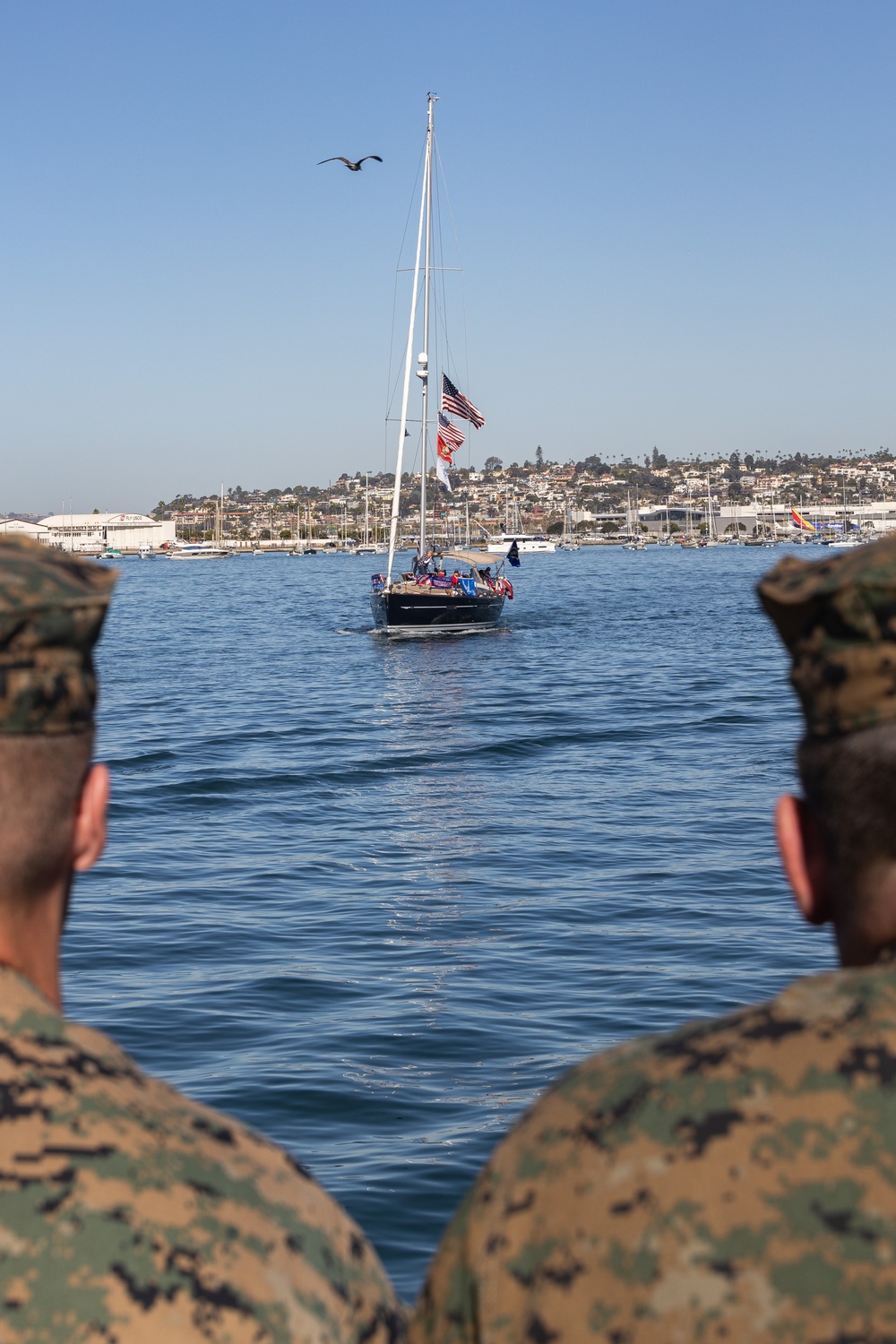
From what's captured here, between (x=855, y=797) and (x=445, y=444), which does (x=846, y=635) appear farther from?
(x=445, y=444)

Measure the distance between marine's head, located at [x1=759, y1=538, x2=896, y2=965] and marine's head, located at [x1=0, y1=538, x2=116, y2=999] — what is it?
728mm

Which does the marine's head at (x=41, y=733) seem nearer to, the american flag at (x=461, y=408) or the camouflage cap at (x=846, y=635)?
the camouflage cap at (x=846, y=635)

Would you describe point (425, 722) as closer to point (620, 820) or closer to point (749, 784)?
point (749, 784)

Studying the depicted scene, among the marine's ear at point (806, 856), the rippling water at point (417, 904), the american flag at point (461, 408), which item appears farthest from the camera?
the american flag at point (461, 408)

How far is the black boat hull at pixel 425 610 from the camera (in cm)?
4841

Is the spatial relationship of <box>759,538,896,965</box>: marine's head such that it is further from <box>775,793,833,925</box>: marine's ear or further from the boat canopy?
the boat canopy

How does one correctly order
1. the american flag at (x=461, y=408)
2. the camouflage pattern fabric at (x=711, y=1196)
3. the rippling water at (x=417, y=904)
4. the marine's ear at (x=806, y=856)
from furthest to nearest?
the american flag at (x=461, y=408) → the rippling water at (x=417, y=904) → the marine's ear at (x=806, y=856) → the camouflage pattern fabric at (x=711, y=1196)

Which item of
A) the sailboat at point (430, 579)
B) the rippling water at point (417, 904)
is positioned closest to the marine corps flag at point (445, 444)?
the sailboat at point (430, 579)

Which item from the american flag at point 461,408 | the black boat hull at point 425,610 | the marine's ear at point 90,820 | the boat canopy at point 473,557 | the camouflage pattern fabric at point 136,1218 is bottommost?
the black boat hull at point 425,610

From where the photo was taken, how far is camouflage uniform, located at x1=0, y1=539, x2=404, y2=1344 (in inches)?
57.4

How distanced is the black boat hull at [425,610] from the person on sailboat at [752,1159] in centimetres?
4675

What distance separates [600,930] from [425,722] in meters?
16.3

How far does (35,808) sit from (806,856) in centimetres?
80

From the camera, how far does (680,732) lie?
25.2 metres
